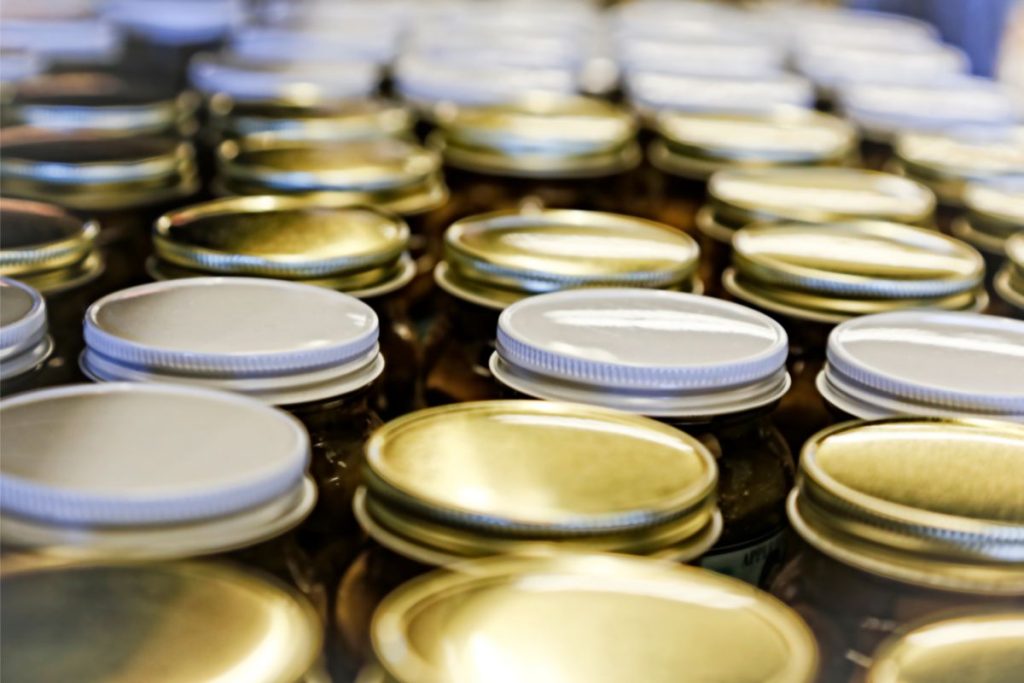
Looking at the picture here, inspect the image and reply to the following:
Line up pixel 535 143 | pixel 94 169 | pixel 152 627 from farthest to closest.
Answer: pixel 535 143 < pixel 94 169 < pixel 152 627

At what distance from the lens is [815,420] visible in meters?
0.53

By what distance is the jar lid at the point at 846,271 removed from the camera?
62 cm

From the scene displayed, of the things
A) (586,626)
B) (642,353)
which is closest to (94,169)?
(642,353)

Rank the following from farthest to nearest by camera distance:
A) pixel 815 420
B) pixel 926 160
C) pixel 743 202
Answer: pixel 926 160 < pixel 743 202 < pixel 815 420

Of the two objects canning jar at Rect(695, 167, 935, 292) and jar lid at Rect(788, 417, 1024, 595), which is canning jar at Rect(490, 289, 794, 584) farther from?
canning jar at Rect(695, 167, 935, 292)

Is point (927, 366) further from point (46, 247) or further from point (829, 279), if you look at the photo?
point (46, 247)

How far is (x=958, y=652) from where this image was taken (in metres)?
0.37

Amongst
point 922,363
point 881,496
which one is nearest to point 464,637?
point 881,496

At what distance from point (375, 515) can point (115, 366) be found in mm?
135

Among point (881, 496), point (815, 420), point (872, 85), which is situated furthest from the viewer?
point (872, 85)

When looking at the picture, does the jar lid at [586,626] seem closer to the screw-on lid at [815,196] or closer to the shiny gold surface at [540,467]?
the shiny gold surface at [540,467]

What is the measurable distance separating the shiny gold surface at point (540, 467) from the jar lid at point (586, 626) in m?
0.02

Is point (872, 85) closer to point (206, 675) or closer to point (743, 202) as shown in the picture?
point (743, 202)

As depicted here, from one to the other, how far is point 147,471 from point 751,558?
20cm
